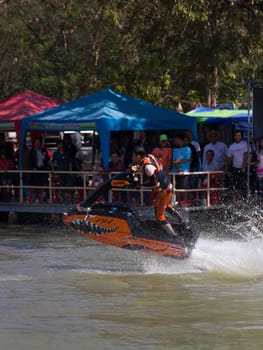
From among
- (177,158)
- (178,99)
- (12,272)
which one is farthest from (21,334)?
(178,99)

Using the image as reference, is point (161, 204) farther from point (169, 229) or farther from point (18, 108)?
point (18, 108)

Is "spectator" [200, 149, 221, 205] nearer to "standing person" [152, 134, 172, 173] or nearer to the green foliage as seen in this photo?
"standing person" [152, 134, 172, 173]

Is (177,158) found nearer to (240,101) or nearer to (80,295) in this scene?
(80,295)

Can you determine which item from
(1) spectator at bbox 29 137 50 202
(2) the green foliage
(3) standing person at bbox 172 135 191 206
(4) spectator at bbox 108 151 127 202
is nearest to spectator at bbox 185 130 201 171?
(3) standing person at bbox 172 135 191 206

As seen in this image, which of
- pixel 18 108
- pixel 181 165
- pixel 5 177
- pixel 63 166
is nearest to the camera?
pixel 181 165

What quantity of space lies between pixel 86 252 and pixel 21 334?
7.18m

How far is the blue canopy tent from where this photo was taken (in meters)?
21.2

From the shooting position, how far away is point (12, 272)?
610 inches

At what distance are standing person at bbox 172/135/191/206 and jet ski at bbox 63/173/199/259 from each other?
17.6 ft

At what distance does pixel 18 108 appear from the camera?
2448 centimetres

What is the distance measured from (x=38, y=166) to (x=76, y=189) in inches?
71.2

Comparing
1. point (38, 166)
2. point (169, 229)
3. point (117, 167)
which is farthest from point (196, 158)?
point (169, 229)

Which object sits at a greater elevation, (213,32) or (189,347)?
(213,32)

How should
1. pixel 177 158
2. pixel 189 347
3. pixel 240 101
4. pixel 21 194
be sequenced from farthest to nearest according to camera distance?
pixel 240 101 → pixel 21 194 → pixel 177 158 → pixel 189 347
